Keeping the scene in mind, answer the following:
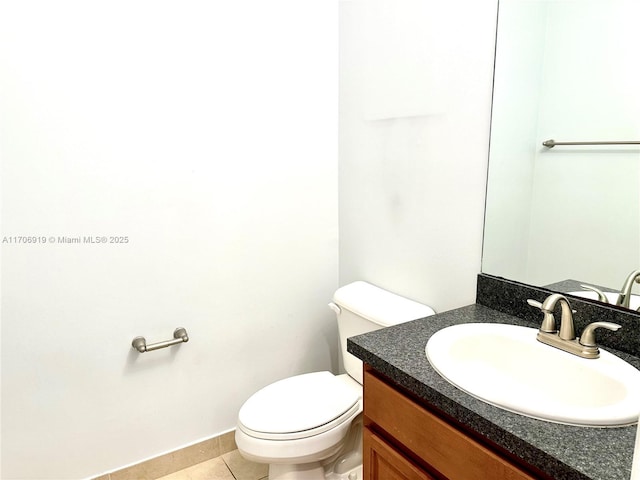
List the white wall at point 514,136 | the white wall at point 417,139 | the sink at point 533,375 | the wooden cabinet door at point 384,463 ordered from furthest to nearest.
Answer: the white wall at point 417,139
the white wall at point 514,136
the wooden cabinet door at point 384,463
the sink at point 533,375

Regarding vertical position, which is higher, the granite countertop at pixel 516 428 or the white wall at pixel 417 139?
the white wall at pixel 417 139

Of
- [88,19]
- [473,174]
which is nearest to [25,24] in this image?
[88,19]

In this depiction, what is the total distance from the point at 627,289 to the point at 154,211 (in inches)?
60.8

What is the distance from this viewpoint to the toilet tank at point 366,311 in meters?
1.58

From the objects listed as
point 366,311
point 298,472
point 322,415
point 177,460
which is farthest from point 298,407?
point 177,460

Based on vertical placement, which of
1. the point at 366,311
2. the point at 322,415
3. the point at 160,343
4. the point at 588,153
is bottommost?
the point at 322,415

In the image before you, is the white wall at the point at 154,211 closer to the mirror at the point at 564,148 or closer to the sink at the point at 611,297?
the mirror at the point at 564,148

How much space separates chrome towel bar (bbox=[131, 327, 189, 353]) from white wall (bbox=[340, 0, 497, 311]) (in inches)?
32.0

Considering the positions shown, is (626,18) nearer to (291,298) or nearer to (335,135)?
(335,135)

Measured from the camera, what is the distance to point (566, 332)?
42.8 inches

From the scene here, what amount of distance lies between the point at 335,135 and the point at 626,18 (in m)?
1.16

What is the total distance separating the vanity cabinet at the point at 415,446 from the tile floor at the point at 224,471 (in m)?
0.85

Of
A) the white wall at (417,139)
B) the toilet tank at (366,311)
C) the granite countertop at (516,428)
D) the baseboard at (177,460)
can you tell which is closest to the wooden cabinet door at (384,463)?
the granite countertop at (516,428)

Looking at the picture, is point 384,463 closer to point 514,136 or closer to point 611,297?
point 611,297
